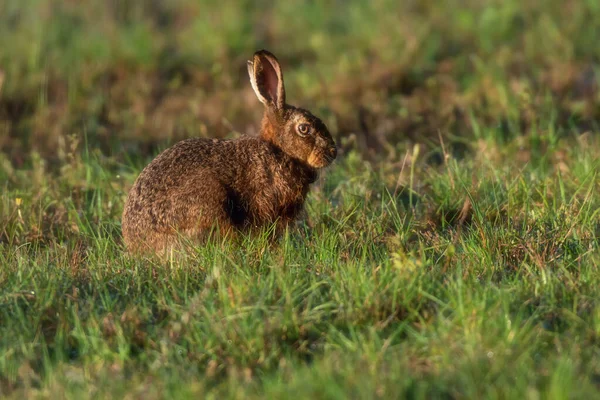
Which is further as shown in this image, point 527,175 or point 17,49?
point 17,49

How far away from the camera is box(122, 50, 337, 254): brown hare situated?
17.7 ft

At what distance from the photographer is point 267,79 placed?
5.93 m

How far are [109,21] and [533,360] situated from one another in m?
7.43

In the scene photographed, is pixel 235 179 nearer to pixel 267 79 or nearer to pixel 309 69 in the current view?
pixel 267 79

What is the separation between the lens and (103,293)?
188 inches

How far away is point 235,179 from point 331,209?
0.75m

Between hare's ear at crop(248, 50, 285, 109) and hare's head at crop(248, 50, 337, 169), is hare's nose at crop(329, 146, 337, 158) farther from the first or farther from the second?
hare's ear at crop(248, 50, 285, 109)

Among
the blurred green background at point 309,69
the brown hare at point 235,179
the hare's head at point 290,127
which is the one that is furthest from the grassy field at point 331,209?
the hare's head at point 290,127

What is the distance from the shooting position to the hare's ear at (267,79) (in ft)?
18.9

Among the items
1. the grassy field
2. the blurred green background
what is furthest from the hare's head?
the blurred green background

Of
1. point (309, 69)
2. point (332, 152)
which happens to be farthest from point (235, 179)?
point (309, 69)

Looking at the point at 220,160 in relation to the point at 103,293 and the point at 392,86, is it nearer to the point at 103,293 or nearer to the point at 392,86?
the point at 103,293

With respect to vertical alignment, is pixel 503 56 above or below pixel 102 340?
above

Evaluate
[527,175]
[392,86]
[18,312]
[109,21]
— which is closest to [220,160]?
[18,312]
